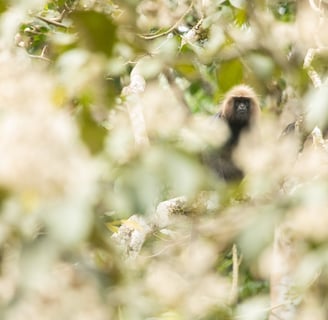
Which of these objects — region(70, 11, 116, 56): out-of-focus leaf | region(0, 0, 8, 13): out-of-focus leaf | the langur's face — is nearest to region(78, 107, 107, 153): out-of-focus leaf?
region(70, 11, 116, 56): out-of-focus leaf

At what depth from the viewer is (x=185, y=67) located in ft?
5.83

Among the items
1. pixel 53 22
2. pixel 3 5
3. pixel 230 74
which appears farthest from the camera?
pixel 53 22

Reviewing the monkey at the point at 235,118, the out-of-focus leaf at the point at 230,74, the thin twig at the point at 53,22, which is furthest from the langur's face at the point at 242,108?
the out-of-focus leaf at the point at 230,74

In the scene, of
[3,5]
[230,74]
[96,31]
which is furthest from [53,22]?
[96,31]

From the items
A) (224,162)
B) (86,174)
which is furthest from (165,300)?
(224,162)

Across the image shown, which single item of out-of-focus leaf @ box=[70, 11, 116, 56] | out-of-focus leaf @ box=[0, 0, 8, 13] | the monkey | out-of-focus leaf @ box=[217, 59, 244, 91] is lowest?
the monkey

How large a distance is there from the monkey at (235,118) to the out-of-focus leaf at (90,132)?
507 cm

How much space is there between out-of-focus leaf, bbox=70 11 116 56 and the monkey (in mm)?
5092

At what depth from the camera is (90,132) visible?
3.97 feet

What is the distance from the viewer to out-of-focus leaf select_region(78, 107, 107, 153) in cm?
118

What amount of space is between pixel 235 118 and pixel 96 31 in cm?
533

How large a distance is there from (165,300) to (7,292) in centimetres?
70

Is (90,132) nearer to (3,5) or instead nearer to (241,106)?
(3,5)

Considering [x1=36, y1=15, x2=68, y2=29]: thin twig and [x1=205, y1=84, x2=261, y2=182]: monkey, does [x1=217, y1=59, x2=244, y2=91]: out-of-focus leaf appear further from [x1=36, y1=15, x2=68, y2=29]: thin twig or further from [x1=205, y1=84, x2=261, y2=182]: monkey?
[x1=205, y1=84, x2=261, y2=182]: monkey
